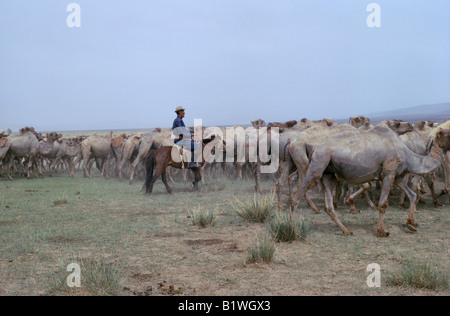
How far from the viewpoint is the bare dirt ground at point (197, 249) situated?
19.1 ft

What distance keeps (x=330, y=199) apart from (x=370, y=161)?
1.07 metres

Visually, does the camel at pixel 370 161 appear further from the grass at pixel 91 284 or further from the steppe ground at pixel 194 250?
the grass at pixel 91 284

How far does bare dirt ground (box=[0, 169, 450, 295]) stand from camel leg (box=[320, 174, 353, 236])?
8.4 inches

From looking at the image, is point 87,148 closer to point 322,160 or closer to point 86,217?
point 86,217

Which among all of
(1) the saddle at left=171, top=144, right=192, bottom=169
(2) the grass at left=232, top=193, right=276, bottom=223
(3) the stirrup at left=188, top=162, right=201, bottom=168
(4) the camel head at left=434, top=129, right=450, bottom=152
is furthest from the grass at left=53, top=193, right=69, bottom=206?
(4) the camel head at left=434, top=129, right=450, bottom=152

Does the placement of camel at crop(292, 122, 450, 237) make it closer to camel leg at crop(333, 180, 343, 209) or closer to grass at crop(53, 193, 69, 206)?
camel leg at crop(333, 180, 343, 209)

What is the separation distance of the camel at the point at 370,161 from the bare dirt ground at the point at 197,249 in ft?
3.28

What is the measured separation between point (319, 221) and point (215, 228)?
238 cm

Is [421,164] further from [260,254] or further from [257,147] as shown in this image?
[257,147]

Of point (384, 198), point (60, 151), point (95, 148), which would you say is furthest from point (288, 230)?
point (60, 151)

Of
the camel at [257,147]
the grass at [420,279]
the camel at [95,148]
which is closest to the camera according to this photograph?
the grass at [420,279]

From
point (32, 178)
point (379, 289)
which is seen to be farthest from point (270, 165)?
point (32, 178)

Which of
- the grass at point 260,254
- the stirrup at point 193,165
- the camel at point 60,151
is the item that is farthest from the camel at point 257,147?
the camel at point 60,151

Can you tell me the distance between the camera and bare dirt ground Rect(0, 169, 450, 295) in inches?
229
